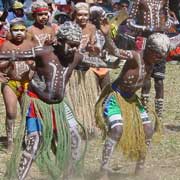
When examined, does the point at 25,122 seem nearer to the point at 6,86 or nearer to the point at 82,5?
the point at 6,86

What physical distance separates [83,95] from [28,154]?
253 cm

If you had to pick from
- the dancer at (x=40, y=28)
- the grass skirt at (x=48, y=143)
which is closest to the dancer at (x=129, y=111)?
the grass skirt at (x=48, y=143)

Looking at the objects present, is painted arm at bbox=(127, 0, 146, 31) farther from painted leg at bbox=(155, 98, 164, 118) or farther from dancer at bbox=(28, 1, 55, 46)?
dancer at bbox=(28, 1, 55, 46)

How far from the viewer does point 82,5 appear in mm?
8445

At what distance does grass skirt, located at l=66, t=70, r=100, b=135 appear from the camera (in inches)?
337

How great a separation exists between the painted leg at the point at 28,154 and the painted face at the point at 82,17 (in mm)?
2582

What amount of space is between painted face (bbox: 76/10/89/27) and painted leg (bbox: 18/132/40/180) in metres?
2.58

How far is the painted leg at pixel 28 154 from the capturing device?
612cm

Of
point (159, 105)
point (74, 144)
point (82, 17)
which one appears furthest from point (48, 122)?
point (159, 105)

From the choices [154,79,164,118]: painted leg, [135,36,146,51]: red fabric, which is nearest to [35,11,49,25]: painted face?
[135,36,146,51]: red fabric

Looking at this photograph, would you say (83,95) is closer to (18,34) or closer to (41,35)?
(41,35)

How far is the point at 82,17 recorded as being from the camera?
8.48 metres


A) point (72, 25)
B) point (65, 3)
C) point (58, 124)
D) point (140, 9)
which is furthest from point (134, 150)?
point (65, 3)

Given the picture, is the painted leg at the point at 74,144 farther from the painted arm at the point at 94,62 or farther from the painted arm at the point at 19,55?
the painted arm at the point at 19,55
